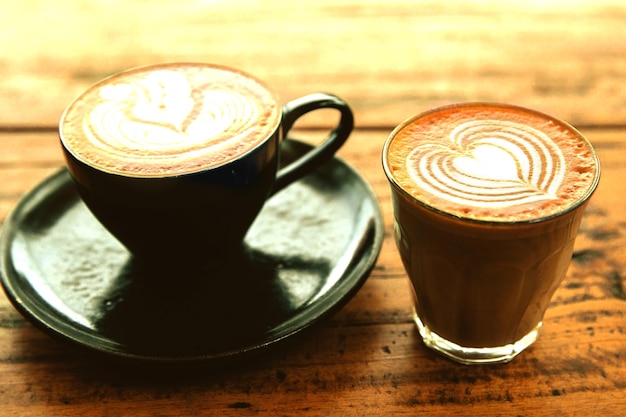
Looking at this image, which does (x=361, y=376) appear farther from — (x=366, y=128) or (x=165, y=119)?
(x=366, y=128)

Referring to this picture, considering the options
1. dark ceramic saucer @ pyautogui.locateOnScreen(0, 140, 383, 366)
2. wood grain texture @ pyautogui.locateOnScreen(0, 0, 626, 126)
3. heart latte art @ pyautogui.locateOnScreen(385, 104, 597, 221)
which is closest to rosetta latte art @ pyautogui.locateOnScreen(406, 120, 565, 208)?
heart latte art @ pyautogui.locateOnScreen(385, 104, 597, 221)

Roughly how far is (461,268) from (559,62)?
2.75 feet

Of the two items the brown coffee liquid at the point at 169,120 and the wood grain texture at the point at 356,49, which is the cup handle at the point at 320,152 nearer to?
the brown coffee liquid at the point at 169,120

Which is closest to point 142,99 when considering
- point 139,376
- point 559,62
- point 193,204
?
point 193,204

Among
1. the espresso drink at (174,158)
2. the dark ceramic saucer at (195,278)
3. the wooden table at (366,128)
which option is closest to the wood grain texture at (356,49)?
the wooden table at (366,128)

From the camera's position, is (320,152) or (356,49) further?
(356,49)

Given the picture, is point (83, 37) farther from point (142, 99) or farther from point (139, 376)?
point (139, 376)

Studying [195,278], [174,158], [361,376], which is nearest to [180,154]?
[174,158]

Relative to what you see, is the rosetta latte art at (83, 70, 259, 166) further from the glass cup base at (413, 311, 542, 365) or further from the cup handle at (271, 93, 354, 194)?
the glass cup base at (413, 311, 542, 365)

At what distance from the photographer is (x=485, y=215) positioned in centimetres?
70

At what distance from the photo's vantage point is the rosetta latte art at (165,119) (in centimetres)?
84

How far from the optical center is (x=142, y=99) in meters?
0.93

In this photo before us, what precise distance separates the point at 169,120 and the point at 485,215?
410 millimetres

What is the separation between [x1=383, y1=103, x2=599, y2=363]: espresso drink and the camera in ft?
2.33
